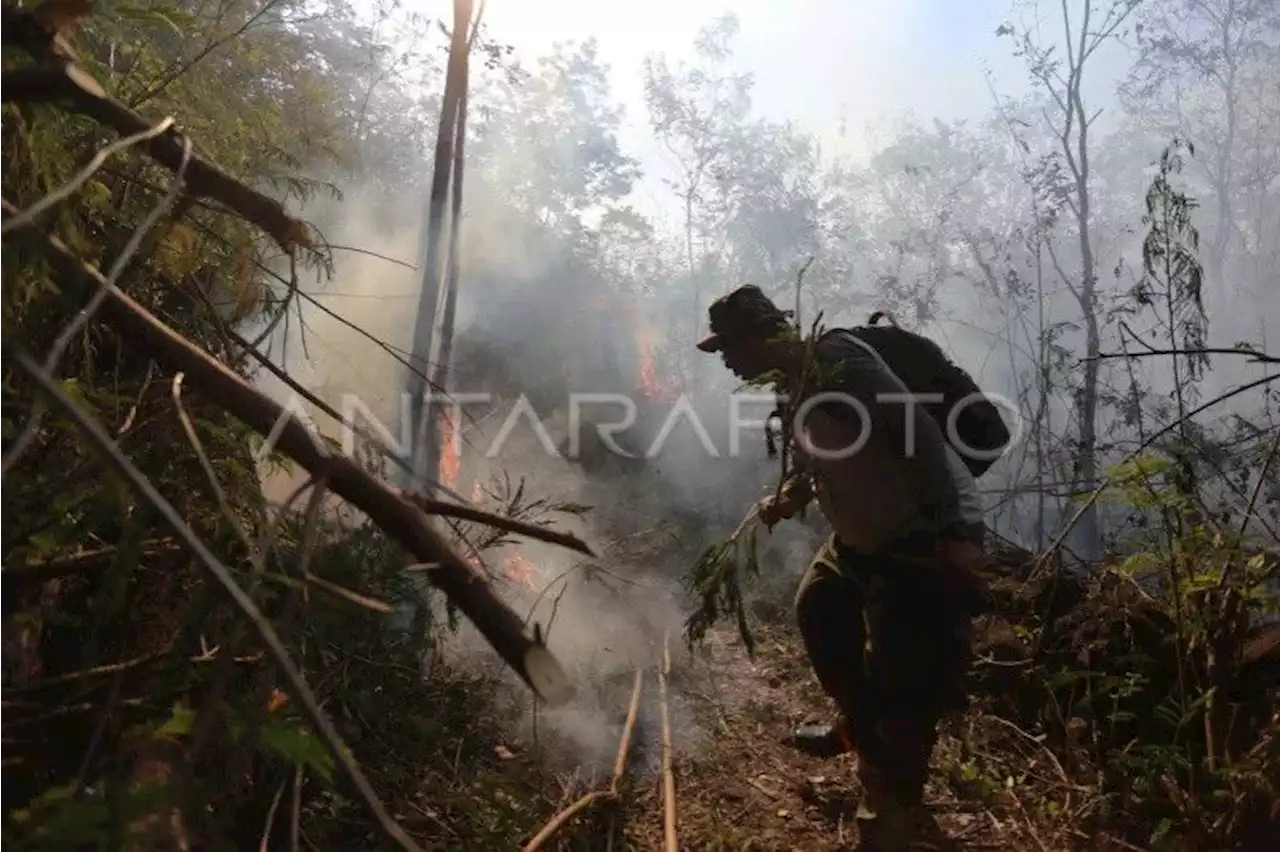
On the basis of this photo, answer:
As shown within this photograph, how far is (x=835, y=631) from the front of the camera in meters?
3.26

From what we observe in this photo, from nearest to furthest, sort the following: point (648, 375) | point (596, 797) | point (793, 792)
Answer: point (596, 797), point (793, 792), point (648, 375)

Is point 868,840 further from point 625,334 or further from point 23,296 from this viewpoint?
point 625,334

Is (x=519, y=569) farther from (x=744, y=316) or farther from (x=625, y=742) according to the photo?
(x=744, y=316)

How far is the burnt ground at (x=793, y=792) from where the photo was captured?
9.97 feet

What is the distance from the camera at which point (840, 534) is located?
3.15m

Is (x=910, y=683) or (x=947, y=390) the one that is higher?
(x=947, y=390)

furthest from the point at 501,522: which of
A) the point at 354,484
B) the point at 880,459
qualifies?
the point at 880,459

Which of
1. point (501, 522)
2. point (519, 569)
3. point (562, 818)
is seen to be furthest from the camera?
point (519, 569)

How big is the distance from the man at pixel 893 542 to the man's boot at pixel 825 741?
0.39m

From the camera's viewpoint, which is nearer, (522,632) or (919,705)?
(522,632)

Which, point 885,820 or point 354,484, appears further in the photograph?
point 885,820

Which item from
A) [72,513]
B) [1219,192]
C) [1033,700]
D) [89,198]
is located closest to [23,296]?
[89,198]

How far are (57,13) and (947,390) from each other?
2920mm

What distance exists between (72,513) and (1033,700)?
3.99m
